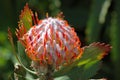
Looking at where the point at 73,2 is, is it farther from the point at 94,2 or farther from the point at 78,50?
the point at 78,50

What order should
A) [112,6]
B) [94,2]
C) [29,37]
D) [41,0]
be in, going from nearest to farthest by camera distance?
[29,37] < [94,2] < [41,0] < [112,6]

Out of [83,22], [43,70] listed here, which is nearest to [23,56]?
[43,70]

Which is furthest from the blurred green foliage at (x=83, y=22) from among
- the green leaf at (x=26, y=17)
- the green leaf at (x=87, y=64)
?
the green leaf at (x=87, y=64)

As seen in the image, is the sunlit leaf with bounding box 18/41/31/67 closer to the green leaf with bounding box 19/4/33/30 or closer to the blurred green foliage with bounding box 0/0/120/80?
the green leaf with bounding box 19/4/33/30

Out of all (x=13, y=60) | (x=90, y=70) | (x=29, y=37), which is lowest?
(x=13, y=60)

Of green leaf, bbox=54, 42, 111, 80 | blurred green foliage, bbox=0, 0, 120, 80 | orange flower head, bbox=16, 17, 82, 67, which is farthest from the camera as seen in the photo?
blurred green foliage, bbox=0, 0, 120, 80

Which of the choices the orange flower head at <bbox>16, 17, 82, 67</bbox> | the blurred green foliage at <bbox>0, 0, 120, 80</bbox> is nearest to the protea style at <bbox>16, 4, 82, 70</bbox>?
the orange flower head at <bbox>16, 17, 82, 67</bbox>

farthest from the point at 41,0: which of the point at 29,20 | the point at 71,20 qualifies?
the point at 29,20
